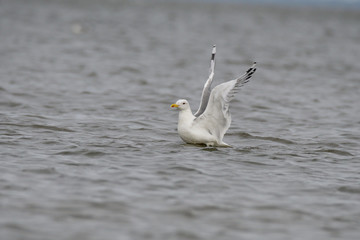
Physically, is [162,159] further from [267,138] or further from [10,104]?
[10,104]

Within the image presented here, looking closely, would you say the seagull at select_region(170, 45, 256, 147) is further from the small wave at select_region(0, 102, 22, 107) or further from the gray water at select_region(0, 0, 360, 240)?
the small wave at select_region(0, 102, 22, 107)

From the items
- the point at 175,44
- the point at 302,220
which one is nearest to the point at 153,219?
the point at 302,220

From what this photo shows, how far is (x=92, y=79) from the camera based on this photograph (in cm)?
1692

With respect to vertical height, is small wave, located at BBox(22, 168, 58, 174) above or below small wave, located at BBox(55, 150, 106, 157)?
below

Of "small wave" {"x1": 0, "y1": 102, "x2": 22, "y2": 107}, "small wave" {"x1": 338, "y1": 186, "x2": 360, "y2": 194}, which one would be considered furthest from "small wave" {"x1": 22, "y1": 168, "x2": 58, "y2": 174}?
"small wave" {"x1": 0, "y1": 102, "x2": 22, "y2": 107}

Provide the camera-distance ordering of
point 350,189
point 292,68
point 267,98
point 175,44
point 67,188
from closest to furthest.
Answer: point 67,188
point 350,189
point 267,98
point 292,68
point 175,44

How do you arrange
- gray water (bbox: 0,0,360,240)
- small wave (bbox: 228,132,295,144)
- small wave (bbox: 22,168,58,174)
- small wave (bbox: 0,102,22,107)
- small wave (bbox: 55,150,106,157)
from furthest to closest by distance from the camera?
small wave (bbox: 0,102,22,107) < small wave (bbox: 228,132,295,144) < small wave (bbox: 55,150,106,157) < small wave (bbox: 22,168,58,174) < gray water (bbox: 0,0,360,240)

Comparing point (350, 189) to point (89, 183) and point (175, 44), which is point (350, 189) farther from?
point (175, 44)

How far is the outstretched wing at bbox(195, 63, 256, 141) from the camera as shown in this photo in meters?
8.48

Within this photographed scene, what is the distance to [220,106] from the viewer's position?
8734 mm

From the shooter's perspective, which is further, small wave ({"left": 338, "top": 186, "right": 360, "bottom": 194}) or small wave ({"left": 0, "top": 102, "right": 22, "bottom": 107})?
small wave ({"left": 0, "top": 102, "right": 22, "bottom": 107})

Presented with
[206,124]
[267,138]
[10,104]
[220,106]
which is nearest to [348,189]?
[220,106]

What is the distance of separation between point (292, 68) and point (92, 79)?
871cm

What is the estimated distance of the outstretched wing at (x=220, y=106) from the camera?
27.8 ft
